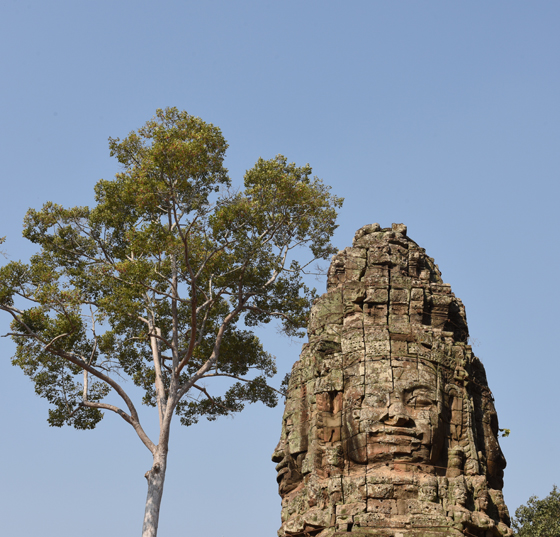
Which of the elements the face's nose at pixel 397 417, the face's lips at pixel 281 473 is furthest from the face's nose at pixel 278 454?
the face's nose at pixel 397 417

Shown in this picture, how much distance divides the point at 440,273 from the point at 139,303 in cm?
984

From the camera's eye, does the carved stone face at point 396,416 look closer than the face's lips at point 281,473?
Yes

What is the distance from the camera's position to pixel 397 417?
15.8 m

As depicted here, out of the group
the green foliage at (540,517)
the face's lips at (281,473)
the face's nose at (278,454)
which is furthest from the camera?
the green foliage at (540,517)

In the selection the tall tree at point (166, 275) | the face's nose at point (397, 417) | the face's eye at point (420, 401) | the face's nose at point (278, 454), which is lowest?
the face's nose at point (278, 454)

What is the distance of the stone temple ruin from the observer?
15.1 meters

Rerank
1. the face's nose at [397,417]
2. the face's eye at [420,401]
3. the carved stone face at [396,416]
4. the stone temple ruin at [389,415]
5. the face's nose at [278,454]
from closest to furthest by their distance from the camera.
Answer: the stone temple ruin at [389,415] → the carved stone face at [396,416] → the face's nose at [397,417] → the face's eye at [420,401] → the face's nose at [278,454]

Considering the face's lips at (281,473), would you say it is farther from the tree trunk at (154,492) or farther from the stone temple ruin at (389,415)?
the tree trunk at (154,492)

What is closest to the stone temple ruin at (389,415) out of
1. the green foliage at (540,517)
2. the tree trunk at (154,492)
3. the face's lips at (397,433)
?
the face's lips at (397,433)

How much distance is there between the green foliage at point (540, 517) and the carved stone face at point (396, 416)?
13.6 meters

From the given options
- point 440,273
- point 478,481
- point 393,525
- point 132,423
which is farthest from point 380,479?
point 132,423

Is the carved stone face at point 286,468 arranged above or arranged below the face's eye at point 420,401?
below

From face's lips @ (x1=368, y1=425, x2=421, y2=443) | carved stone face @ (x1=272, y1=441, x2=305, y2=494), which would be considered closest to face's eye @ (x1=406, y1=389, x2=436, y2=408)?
face's lips @ (x1=368, y1=425, x2=421, y2=443)

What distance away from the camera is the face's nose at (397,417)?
15781mm
